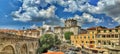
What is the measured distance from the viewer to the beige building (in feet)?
234

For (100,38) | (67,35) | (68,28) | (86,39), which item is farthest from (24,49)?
(68,28)

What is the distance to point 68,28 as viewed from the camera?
7369 cm

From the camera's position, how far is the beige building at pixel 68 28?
234 feet

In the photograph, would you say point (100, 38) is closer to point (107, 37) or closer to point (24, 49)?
point (107, 37)

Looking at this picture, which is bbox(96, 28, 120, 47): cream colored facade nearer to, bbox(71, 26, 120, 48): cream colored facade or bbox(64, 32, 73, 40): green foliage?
bbox(71, 26, 120, 48): cream colored facade

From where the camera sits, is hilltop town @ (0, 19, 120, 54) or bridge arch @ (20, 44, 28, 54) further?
hilltop town @ (0, 19, 120, 54)

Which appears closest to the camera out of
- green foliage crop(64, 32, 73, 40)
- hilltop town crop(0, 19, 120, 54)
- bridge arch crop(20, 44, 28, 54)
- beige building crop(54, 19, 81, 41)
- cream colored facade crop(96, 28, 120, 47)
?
bridge arch crop(20, 44, 28, 54)

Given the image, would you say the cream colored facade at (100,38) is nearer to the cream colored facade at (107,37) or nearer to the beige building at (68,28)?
the cream colored facade at (107,37)

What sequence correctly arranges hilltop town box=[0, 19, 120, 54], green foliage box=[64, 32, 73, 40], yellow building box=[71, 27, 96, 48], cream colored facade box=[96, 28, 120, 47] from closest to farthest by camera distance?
hilltop town box=[0, 19, 120, 54] < cream colored facade box=[96, 28, 120, 47] < yellow building box=[71, 27, 96, 48] < green foliage box=[64, 32, 73, 40]

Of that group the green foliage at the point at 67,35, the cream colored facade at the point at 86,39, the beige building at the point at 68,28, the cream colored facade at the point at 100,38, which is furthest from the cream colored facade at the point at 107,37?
the beige building at the point at 68,28

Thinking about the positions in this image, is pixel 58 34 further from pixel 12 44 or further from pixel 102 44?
pixel 12 44

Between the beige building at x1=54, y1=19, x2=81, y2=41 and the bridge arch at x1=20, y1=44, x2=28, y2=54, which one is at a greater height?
the beige building at x1=54, y1=19, x2=81, y2=41

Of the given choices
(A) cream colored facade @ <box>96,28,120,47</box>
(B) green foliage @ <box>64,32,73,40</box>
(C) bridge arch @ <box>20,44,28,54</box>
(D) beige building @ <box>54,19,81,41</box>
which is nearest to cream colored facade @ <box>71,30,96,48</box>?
(A) cream colored facade @ <box>96,28,120,47</box>

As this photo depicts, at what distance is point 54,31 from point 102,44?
27741 millimetres
